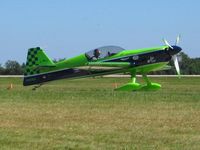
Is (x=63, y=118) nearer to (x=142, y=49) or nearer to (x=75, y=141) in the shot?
(x=75, y=141)

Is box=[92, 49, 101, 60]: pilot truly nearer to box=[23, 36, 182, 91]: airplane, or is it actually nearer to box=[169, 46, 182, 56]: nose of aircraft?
box=[23, 36, 182, 91]: airplane

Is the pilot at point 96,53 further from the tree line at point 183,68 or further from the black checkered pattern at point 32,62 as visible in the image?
the tree line at point 183,68

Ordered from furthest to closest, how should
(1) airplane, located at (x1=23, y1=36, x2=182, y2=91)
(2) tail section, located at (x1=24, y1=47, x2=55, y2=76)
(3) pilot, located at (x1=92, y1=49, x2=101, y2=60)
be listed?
(2) tail section, located at (x1=24, y1=47, x2=55, y2=76)
(3) pilot, located at (x1=92, y1=49, x2=101, y2=60)
(1) airplane, located at (x1=23, y1=36, x2=182, y2=91)

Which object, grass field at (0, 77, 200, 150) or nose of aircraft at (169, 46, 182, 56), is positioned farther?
nose of aircraft at (169, 46, 182, 56)

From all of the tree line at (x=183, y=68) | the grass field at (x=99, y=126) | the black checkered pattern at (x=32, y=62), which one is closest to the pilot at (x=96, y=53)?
the black checkered pattern at (x=32, y=62)

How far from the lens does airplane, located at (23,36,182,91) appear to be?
23.9 metres

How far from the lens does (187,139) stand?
29.2 ft

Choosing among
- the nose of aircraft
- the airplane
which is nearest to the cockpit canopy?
the airplane

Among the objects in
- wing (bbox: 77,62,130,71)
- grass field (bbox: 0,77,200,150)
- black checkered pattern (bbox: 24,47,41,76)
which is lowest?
grass field (bbox: 0,77,200,150)

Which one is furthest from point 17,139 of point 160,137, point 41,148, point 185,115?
point 185,115

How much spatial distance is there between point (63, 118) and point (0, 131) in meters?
2.35

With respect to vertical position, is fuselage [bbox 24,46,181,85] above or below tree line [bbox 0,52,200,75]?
below

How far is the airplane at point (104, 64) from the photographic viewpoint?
23.9 metres

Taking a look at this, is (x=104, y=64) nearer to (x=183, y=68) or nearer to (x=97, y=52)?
(x=97, y=52)
